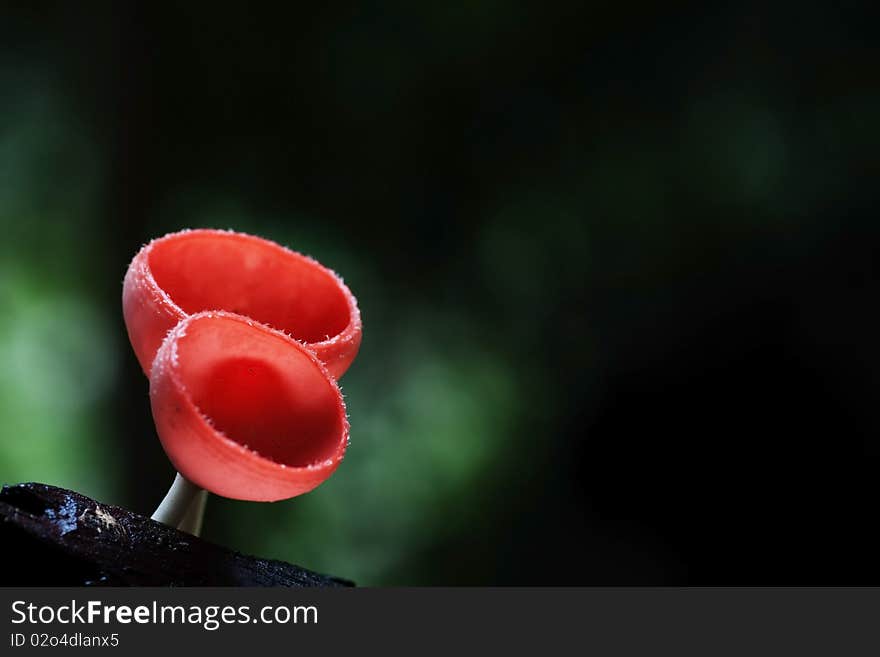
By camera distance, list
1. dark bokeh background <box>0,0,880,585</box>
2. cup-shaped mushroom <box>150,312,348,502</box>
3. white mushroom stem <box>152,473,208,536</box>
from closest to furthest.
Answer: cup-shaped mushroom <box>150,312,348,502</box> < white mushroom stem <box>152,473,208,536</box> < dark bokeh background <box>0,0,880,585</box>

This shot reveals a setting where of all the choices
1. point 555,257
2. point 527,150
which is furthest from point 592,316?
point 527,150

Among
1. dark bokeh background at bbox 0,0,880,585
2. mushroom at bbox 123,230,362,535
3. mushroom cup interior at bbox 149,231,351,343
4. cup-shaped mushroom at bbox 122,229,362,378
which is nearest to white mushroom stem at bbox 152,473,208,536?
mushroom at bbox 123,230,362,535

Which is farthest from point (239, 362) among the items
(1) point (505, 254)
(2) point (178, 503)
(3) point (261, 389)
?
(1) point (505, 254)

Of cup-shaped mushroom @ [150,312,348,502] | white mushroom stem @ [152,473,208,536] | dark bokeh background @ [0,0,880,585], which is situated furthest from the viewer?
dark bokeh background @ [0,0,880,585]

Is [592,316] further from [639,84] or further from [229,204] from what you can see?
[229,204]

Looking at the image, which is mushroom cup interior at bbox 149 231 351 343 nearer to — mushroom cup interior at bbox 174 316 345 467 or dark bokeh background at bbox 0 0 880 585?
mushroom cup interior at bbox 174 316 345 467

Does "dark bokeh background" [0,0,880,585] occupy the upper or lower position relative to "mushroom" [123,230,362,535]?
upper
